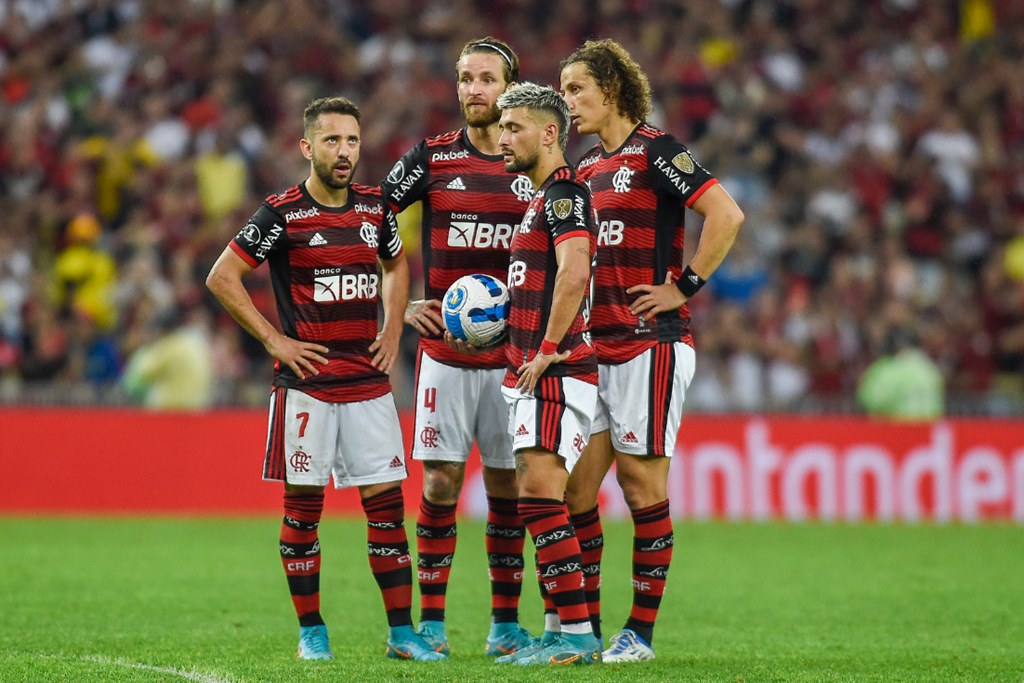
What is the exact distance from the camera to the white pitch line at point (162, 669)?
6.51m

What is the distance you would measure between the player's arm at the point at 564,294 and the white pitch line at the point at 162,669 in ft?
6.33

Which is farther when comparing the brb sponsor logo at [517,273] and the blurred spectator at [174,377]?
the blurred spectator at [174,377]

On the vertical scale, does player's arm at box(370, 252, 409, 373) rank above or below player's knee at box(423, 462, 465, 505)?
above

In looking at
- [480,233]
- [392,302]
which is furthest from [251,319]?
[480,233]

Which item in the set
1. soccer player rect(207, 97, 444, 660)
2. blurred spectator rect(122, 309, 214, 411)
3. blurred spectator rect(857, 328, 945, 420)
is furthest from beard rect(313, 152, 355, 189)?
blurred spectator rect(857, 328, 945, 420)

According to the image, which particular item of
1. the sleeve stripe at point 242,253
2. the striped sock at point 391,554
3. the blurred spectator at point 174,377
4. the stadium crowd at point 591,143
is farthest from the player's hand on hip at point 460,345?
the blurred spectator at point 174,377

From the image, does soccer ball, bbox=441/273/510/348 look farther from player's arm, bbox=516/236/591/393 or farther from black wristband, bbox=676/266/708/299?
black wristband, bbox=676/266/708/299

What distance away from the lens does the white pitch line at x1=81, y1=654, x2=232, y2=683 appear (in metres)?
6.51

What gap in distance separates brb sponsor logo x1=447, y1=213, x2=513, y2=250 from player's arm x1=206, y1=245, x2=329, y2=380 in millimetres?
950

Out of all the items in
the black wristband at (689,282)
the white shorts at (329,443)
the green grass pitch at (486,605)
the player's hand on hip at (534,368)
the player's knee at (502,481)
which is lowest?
Answer: the green grass pitch at (486,605)

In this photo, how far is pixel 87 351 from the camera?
1623 cm

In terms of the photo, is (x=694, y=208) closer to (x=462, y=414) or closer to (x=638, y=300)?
(x=638, y=300)

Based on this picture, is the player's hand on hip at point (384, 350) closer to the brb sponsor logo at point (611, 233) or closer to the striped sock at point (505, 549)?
the striped sock at point (505, 549)

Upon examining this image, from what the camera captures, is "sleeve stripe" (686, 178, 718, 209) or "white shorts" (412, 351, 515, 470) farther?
"white shorts" (412, 351, 515, 470)
